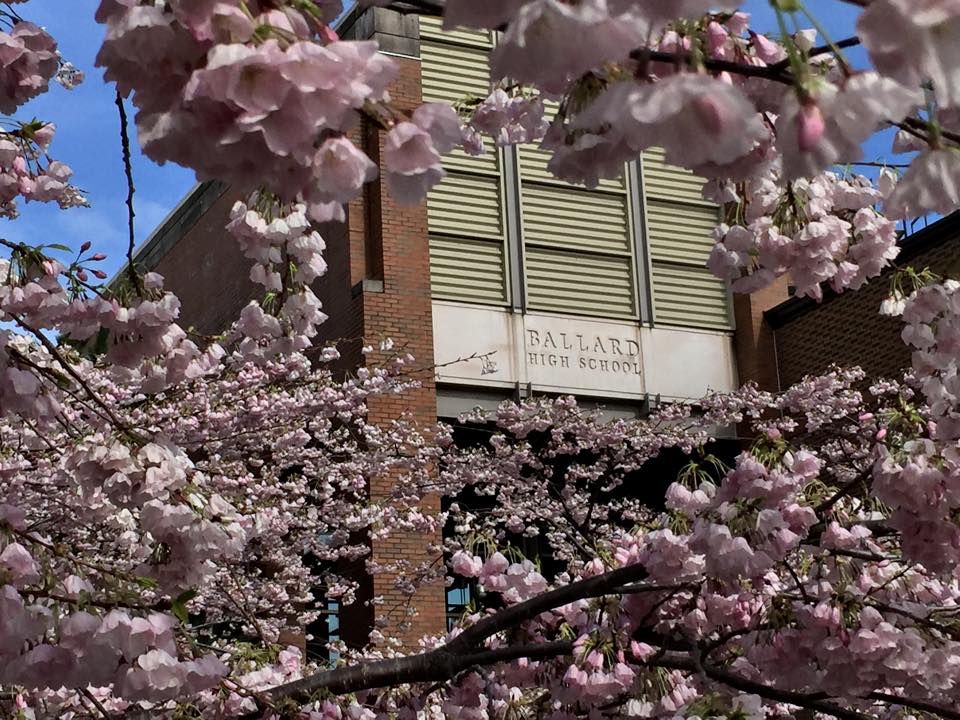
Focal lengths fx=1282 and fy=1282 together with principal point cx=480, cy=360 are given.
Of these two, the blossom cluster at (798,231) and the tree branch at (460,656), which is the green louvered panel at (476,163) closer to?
the blossom cluster at (798,231)

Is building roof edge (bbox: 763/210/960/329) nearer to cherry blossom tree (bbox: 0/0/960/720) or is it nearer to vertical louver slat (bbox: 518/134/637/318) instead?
vertical louver slat (bbox: 518/134/637/318)

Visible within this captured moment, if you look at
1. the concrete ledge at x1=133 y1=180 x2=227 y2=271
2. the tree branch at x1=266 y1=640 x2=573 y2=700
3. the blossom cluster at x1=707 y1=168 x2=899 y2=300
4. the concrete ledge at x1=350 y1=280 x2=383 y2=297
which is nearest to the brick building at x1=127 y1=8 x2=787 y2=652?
the concrete ledge at x1=350 y1=280 x2=383 y2=297

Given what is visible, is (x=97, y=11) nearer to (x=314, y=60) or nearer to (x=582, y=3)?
(x=314, y=60)

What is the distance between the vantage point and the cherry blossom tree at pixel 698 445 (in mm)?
1628

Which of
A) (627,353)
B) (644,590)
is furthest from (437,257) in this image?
(644,590)

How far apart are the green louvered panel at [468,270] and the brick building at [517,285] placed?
0.06ft

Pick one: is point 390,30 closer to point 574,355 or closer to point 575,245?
point 575,245

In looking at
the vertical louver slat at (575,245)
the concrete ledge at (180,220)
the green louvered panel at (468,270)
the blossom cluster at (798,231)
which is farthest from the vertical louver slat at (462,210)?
the blossom cluster at (798,231)

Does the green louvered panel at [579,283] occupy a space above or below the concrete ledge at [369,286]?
above

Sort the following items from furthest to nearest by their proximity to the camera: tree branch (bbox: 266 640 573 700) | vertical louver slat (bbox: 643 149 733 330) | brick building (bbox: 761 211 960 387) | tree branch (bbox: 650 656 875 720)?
vertical louver slat (bbox: 643 149 733 330) < brick building (bbox: 761 211 960 387) < tree branch (bbox: 266 640 573 700) < tree branch (bbox: 650 656 875 720)

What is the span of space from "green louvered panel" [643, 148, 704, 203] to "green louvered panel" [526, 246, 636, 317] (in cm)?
129

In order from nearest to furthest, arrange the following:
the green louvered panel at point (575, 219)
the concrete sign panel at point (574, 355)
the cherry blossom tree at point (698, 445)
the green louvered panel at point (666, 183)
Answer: the cherry blossom tree at point (698, 445) → the concrete sign panel at point (574, 355) → the green louvered panel at point (575, 219) → the green louvered panel at point (666, 183)

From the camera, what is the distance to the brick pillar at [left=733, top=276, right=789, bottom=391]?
1841 cm

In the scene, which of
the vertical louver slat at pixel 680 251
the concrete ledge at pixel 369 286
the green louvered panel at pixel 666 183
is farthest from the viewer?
the green louvered panel at pixel 666 183
